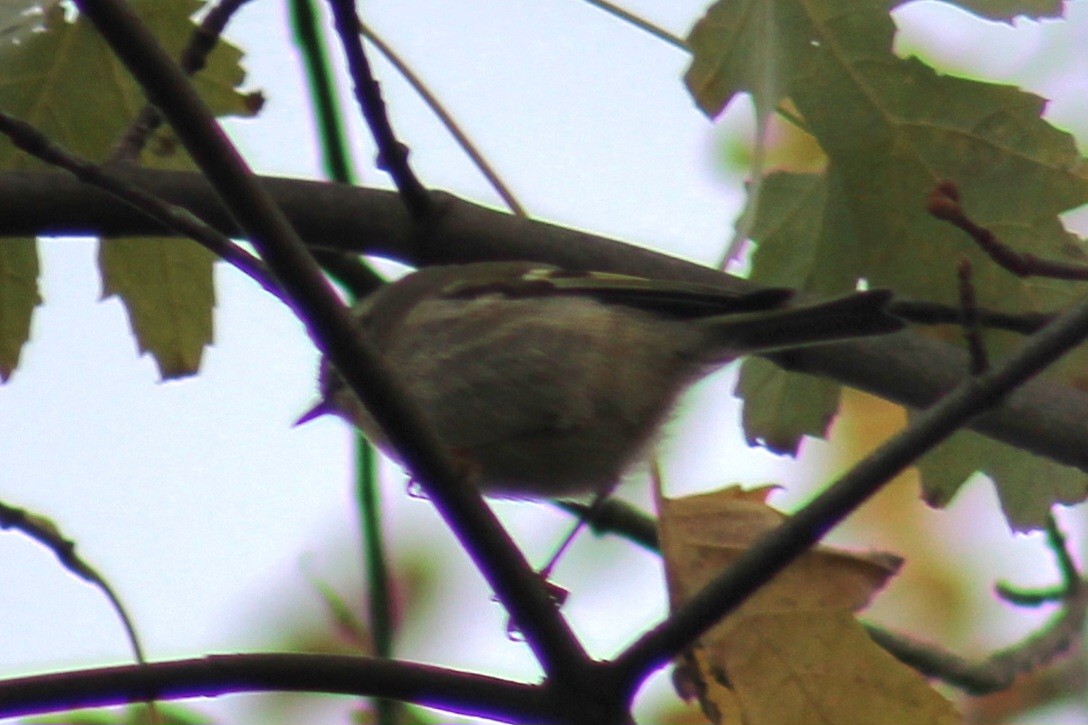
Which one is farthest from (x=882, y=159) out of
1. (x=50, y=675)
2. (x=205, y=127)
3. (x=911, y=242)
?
(x=50, y=675)

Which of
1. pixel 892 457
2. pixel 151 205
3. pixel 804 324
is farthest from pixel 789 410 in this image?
pixel 151 205

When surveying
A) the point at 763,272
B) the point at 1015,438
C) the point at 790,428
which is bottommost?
the point at 1015,438

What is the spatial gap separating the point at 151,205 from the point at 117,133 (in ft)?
3.18

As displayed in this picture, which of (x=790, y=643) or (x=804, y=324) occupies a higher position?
(x=804, y=324)

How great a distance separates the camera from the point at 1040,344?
1.54 meters

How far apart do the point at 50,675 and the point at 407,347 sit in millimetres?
1384

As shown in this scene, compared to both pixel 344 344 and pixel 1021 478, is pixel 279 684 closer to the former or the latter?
pixel 344 344

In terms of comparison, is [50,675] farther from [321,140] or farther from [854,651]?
[321,140]

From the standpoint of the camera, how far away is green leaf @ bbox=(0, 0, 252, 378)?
240 centimetres

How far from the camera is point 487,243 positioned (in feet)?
7.45

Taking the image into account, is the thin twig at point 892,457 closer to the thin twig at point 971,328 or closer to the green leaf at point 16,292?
the thin twig at point 971,328

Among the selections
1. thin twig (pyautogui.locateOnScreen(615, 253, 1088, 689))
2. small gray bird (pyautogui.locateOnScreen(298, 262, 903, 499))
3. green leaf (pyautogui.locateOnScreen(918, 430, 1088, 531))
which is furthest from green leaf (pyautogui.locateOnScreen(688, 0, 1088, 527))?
thin twig (pyautogui.locateOnScreen(615, 253, 1088, 689))

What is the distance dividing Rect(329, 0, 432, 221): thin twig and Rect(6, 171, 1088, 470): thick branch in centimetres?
5

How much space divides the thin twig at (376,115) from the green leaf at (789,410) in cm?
70
